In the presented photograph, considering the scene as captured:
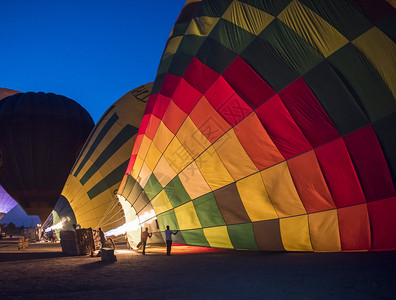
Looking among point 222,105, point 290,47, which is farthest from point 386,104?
point 222,105

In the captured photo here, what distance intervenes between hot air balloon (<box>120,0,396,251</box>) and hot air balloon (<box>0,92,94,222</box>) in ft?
45.3

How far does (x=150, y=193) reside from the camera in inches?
322

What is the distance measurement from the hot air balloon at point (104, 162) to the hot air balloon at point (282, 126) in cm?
413

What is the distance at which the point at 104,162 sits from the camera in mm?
11648

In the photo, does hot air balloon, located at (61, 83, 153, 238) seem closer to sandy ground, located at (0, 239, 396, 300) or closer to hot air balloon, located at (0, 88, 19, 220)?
sandy ground, located at (0, 239, 396, 300)

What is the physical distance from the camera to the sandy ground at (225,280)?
10.7ft

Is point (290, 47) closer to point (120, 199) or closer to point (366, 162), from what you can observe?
point (366, 162)

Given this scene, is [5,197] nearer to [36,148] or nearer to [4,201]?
[4,201]

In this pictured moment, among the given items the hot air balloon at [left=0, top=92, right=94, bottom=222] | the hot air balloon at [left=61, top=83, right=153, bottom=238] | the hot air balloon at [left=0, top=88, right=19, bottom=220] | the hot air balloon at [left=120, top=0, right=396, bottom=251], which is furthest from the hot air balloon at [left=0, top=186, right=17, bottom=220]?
the hot air balloon at [left=120, top=0, right=396, bottom=251]

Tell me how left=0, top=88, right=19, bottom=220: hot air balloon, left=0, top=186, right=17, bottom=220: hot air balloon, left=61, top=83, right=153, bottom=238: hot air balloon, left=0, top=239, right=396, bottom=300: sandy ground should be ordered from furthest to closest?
1. left=0, top=186, right=17, bottom=220: hot air balloon
2. left=0, top=88, right=19, bottom=220: hot air balloon
3. left=61, top=83, right=153, bottom=238: hot air balloon
4. left=0, top=239, right=396, bottom=300: sandy ground

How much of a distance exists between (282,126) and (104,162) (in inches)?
299

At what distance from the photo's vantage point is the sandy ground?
10.7 ft

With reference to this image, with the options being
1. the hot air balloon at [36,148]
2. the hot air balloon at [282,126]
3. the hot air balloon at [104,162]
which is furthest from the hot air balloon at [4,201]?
the hot air balloon at [282,126]

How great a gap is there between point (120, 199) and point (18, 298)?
5.96 metres
